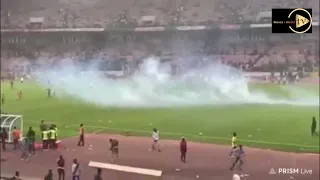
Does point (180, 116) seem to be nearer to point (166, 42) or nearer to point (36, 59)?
point (166, 42)

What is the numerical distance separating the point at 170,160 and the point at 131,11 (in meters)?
1.15

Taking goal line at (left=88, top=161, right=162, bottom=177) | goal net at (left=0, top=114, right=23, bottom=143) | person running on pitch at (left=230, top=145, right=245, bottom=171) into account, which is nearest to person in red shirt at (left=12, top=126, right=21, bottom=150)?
goal net at (left=0, top=114, right=23, bottom=143)

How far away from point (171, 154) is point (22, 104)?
128cm

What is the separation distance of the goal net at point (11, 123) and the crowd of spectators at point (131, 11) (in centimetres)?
73

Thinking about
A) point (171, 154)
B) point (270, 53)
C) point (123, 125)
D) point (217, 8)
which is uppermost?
point (217, 8)

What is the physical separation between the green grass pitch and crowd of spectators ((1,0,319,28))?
53cm

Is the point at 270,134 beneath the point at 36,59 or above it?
beneath

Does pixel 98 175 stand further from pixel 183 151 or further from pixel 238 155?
pixel 238 155

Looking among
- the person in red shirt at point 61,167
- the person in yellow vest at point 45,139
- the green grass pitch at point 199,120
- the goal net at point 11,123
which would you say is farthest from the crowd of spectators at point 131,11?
the person in red shirt at point 61,167

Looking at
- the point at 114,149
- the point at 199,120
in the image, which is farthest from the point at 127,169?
the point at 199,120

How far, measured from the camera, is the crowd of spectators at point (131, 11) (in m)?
3.52

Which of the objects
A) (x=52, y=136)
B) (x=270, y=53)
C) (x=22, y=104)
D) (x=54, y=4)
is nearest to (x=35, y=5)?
(x=54, y=4)

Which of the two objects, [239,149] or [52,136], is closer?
[239,149]

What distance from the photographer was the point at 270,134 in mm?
3564
